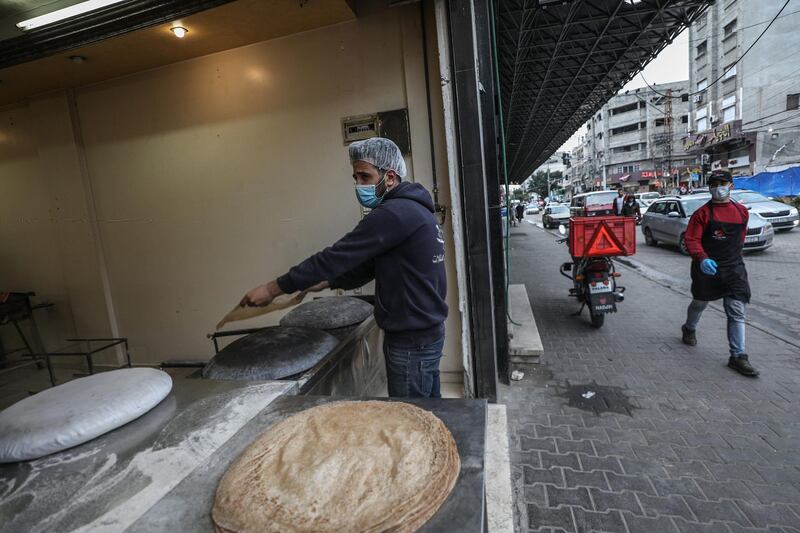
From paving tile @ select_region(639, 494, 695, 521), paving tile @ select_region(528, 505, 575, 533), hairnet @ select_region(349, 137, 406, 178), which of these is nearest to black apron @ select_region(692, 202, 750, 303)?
paving tile @ select_region(639, 494, 695, 521)

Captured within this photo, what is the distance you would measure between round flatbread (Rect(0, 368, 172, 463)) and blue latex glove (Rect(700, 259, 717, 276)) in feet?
15.7

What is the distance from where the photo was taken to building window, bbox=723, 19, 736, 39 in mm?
28870

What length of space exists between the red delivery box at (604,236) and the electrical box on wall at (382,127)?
3002 millimetres

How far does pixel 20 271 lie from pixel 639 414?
7.73m

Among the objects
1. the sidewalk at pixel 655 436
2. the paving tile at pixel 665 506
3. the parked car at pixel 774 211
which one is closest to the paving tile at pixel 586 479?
the sidewalk at pixel 655 436

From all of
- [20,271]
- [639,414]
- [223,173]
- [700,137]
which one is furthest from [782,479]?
[700,137]

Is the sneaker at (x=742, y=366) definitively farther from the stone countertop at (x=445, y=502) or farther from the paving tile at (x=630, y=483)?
the stone countertop at (x=445, y=502)

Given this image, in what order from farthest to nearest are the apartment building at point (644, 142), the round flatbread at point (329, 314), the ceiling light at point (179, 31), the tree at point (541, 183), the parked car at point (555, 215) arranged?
the tree at point (541, 183) → the apartment building at point (644, 142) → the parked car at point (555, 215) → the ceiling light at point (179, 31) → the round flatbread at point (329, 314)

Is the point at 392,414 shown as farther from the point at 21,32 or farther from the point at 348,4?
the point at 21,32

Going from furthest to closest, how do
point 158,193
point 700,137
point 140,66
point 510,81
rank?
point 700,137 → point 510,81 → point 158,193 → point 140,66

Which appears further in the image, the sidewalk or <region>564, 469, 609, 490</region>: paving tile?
<region>564, 469, 609, 490</region>: paving tile

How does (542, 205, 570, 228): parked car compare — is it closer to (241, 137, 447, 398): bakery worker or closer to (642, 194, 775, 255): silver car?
(642, 194, 775, 255): silver car

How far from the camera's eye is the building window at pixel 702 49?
33.6 m

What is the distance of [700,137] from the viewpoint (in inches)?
1291
